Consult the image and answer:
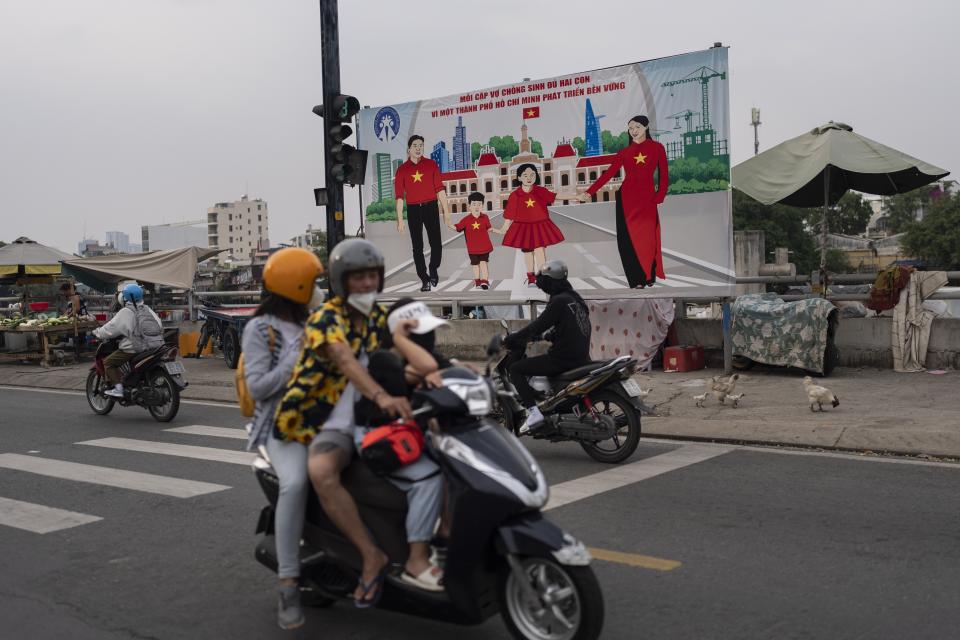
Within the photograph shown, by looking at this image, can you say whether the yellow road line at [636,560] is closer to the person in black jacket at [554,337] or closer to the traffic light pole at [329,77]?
the person in black jacket at [554,337]

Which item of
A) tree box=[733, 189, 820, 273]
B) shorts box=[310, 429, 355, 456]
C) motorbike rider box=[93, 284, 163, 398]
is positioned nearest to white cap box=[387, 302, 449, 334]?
shorts box=[310, 429, 355, 456]

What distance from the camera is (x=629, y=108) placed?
47.5ft

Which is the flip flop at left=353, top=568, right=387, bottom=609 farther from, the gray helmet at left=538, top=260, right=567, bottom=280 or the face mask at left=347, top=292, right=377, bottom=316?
the gray helmet at left=538, top=260, right=567, bottom=280

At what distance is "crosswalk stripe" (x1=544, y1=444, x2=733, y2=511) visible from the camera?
7215 millimetres

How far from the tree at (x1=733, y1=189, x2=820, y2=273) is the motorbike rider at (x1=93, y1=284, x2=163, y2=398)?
47.5m

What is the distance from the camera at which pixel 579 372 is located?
8.31 m

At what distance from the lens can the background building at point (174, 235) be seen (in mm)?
141250

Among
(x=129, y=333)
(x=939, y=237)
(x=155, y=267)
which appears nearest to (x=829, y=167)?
(x=129, y=333)

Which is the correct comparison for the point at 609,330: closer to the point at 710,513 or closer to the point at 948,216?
the point at 710,513

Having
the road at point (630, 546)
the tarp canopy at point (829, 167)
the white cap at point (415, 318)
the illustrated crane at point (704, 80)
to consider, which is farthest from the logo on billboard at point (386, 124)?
the white cap at point (415, 318)

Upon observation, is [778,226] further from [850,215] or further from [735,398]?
[735,398]

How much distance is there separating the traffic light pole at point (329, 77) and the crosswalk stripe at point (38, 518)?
635 centimetres

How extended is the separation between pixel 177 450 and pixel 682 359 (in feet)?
24.0

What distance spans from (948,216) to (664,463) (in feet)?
181
